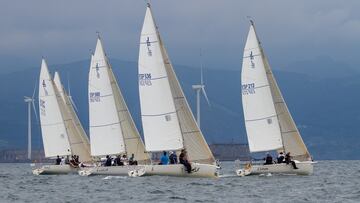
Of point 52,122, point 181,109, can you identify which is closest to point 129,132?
point 181,109

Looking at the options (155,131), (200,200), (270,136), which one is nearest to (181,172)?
(155,131)

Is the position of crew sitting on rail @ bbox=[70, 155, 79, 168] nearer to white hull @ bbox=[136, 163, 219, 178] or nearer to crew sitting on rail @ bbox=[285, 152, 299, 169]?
white hull @ bbox=[136, 163, 219, 178]

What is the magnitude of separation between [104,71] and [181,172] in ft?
53.1

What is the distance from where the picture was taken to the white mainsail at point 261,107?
7350 cm

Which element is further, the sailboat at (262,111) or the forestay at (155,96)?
the sailboat at (262,111)

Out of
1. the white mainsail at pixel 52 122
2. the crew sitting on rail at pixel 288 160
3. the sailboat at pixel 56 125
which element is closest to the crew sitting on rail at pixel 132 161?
the crew sitting on rail at pixel 288 160

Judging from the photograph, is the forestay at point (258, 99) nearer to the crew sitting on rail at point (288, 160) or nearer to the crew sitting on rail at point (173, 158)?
the crew sitting on rail at point (288, 160)

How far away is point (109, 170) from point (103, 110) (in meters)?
6.79

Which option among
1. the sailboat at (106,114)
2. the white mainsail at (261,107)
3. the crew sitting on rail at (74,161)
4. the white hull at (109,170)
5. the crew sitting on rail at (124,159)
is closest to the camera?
the white hull at (109,170)

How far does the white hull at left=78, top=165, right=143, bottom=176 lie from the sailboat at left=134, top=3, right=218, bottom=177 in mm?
3065

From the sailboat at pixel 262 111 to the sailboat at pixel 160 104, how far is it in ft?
21.8

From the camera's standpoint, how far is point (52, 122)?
93.7 m

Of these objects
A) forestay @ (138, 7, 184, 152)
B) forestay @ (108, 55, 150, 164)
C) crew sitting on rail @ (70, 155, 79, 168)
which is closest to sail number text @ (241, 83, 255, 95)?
forestay @ (138, 7, 184, 152)

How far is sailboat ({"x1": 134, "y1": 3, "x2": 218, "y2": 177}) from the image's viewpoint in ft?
224
